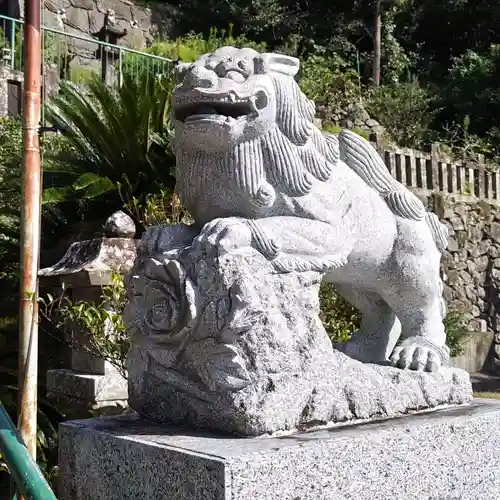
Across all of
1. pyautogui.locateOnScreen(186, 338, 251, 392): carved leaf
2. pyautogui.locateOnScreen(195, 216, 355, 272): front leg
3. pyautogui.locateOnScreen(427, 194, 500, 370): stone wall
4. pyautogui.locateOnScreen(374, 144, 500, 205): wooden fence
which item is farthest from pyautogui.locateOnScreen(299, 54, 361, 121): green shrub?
pyautogui.locateOnScreen(186, 338, 251, 392): carved leaf

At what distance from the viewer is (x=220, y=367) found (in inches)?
81.0

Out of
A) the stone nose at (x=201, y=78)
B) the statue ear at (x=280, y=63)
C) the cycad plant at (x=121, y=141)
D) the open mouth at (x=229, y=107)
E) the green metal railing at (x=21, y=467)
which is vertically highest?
the cycad plant at (x=121, y=141)

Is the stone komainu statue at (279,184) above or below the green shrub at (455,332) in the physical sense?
above

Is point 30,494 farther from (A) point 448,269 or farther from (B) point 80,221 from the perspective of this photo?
(A) point 448,269

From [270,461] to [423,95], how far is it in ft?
42.0

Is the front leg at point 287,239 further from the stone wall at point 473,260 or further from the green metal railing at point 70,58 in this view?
the green metal railing at point 70,58

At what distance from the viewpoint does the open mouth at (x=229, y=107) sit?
7.25 ft

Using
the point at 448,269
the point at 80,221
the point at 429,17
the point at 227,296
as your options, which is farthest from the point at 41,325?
the point at 429,17

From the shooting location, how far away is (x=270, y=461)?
1851 millimetres

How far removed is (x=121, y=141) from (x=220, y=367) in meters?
4.53

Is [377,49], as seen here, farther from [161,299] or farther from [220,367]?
[220,367]

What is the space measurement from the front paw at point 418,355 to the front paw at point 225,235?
857 millimetres

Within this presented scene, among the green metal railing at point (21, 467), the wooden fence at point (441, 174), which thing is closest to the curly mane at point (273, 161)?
the green metal railing at point (21, 467)

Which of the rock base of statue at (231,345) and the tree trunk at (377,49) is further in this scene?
the tree trunk at (377,49)
